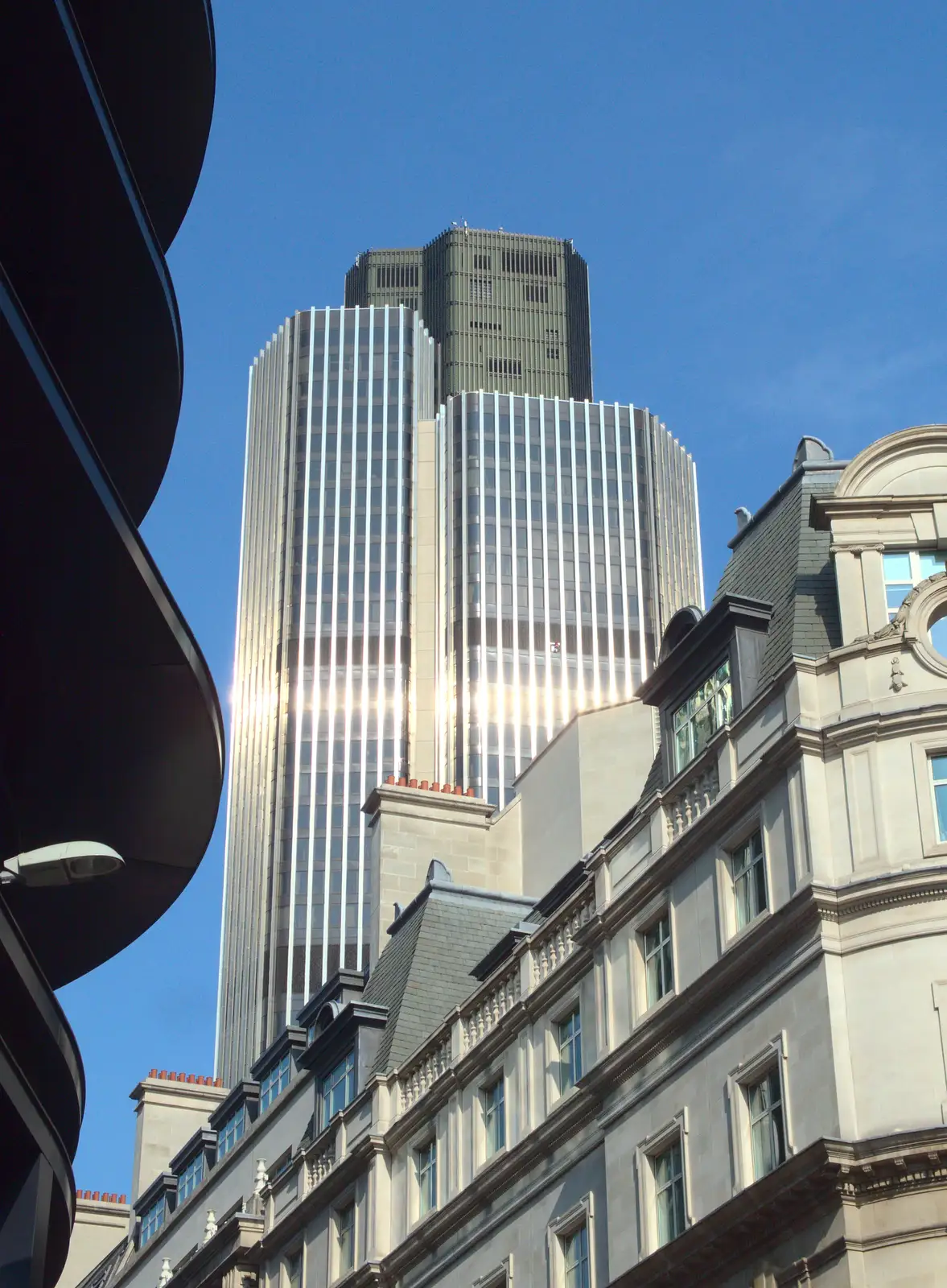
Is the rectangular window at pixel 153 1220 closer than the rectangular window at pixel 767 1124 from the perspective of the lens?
No

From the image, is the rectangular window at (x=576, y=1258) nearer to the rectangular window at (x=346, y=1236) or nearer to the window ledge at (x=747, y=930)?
the window ledge at (x=747, y=930)

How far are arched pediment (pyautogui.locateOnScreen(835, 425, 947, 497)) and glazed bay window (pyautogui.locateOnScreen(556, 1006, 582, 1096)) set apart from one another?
32.8 feet

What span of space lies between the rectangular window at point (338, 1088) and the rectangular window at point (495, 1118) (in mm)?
6322

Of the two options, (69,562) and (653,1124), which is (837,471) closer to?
(653,1124)

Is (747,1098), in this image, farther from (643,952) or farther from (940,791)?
(940,791)

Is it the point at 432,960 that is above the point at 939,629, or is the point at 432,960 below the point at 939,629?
above

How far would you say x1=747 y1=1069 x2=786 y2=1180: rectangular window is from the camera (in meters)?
30.2

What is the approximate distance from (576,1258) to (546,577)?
155 metres

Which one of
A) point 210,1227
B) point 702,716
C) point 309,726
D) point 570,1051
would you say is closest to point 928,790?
point 702,716

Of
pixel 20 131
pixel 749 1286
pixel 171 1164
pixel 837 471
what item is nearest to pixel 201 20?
pixel 20 131

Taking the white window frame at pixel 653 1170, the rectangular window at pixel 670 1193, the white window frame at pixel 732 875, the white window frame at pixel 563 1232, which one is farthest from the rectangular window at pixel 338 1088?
the white window frame at pixel 732 875

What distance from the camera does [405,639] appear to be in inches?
7421

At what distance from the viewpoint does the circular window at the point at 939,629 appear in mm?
32844

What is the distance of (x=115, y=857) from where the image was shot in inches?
677
